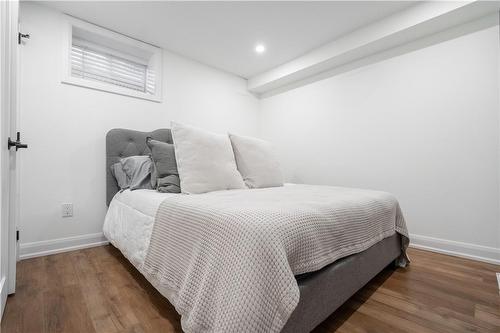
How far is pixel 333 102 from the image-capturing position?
2.94 metres

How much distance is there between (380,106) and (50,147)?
326cm

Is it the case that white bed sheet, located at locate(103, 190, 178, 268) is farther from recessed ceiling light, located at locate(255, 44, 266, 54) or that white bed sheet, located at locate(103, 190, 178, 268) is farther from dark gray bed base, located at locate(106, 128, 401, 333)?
recessed ceiling light, located at locate(255, 44, 266, 54)

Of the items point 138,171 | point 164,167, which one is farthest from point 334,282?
point 138,171

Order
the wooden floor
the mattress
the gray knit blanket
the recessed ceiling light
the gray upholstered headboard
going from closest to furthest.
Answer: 1. the gray knit blanket
2. the wooden floor
3. the mattress
4. the gray upholstered headboard
5. the recessed ceiling light

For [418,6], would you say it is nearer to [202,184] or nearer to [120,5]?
[202,184]

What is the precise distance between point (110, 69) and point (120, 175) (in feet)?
4.07

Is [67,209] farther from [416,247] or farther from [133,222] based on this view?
[416,247]

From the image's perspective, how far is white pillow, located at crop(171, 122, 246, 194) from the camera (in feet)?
5.33

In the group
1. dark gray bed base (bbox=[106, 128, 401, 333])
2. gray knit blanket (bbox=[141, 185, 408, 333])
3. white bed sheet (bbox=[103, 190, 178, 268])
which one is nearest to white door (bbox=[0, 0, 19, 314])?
white bed sheet (bbox=[103, 190, 178, 268])

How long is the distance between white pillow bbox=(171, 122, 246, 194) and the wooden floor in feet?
2.35

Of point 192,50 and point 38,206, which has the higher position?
point 192,50

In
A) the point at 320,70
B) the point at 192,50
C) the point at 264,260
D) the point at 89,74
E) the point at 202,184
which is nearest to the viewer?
the point at 264,260

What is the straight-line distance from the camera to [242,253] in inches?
29.8

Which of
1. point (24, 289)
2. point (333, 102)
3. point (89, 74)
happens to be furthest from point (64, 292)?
point (333, 102)
